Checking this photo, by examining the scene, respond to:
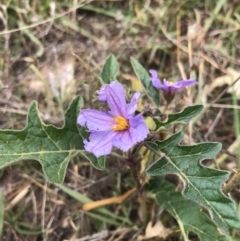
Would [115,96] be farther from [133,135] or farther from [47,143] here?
[47,143]

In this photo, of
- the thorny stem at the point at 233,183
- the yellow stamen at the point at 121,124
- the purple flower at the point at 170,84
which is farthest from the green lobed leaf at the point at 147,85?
the thorny stem at the point at 233,183

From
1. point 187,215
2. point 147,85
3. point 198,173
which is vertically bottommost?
→ point 187,215

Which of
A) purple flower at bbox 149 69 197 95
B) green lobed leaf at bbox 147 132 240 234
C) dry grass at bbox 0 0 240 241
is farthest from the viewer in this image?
dry grass at bbox 0 0 240 241

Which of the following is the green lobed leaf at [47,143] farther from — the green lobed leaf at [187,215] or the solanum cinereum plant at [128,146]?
the green lobed leaf at [187,215]

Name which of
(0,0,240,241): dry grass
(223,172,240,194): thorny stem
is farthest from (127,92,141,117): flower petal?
(0,0,240,241): dry grass

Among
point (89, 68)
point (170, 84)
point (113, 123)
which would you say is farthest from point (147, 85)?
point (89, 68)

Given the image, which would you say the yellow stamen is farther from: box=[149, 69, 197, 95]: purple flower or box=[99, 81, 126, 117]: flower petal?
box=[149, 69, 197, 95]: purple flower

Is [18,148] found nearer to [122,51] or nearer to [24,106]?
[24,106]
